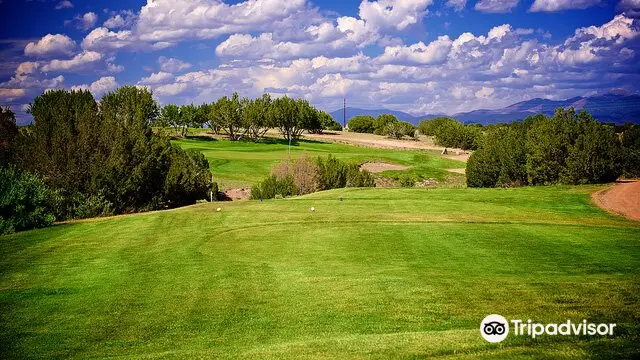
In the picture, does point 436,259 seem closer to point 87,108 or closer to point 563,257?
point 563,257

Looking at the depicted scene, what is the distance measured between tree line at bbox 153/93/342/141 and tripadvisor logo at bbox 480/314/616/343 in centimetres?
11424

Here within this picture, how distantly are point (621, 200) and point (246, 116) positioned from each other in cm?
9978

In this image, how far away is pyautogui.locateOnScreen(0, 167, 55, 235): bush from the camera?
25.2 m

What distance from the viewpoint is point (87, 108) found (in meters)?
40.2

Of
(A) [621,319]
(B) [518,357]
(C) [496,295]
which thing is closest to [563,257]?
(C) [496,295]

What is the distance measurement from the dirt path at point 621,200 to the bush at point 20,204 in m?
29.0

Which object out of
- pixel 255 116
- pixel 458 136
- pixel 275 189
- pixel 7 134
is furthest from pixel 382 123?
pixel 7 134

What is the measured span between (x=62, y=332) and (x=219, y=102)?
121 meters

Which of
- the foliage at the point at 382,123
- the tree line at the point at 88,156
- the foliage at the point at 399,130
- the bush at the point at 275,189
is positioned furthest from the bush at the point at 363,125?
the tree line at the point at 88,156

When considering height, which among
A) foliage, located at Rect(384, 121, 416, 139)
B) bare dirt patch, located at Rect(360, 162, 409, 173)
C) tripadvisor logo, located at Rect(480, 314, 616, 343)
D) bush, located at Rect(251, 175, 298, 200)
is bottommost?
bare dirt patch, located at Rect(360, 162, 409, 173)

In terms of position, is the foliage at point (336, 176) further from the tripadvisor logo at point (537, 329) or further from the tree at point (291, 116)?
the tree at point (291, 116)

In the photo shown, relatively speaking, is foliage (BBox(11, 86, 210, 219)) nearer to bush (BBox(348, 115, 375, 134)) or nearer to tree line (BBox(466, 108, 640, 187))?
tree line (BBox(466, 108, 640, 187))

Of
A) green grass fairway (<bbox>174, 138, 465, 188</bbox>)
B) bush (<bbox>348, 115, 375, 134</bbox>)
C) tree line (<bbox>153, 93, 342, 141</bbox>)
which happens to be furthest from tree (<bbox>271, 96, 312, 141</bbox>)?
bush (<bbox>348, 115, 375, 134</bbox>)

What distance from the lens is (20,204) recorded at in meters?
25.9
